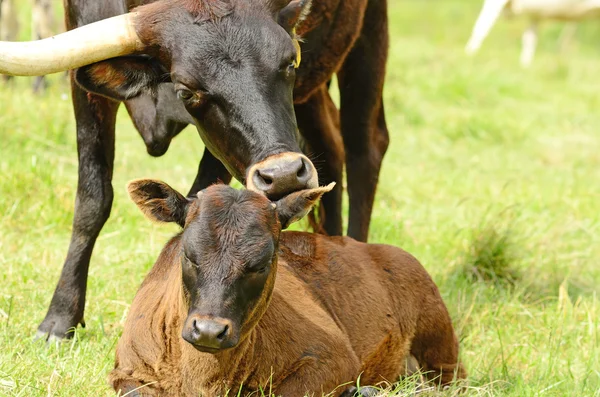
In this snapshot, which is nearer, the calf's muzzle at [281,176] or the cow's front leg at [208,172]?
the calf's muzzle at [281,176]

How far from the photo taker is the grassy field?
4.90 metres

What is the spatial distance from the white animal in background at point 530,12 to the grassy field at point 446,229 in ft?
9.80

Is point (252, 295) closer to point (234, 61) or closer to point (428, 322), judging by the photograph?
point (234, 61)

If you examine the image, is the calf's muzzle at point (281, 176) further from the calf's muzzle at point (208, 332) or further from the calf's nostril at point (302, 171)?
the calf's muzzle at point (208, 332)

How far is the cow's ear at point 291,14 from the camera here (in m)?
4.83

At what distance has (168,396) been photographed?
4.04 m

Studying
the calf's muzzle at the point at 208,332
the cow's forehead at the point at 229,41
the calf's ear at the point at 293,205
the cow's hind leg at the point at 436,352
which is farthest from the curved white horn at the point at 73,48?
the cow's hind leg at the point at 436,352

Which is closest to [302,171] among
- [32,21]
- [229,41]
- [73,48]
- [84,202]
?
[229,41]

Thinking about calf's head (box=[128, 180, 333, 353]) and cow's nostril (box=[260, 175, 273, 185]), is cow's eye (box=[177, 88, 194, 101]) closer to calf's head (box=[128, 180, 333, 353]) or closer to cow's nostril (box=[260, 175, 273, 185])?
cow's nostril (box=[260, 175, 273, 185])

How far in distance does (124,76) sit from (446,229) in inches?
122

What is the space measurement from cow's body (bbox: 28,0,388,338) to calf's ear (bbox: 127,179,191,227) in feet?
1.61

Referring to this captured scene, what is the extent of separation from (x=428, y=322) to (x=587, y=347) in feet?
2.93

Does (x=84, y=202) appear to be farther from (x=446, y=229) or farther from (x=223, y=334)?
(x=446, y=229)

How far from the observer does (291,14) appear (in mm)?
4859
